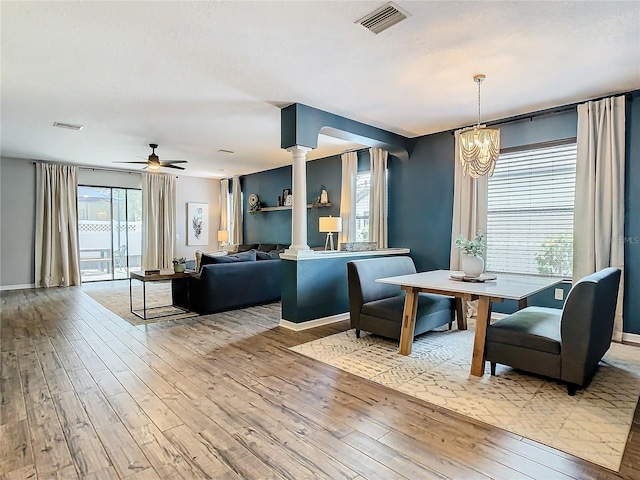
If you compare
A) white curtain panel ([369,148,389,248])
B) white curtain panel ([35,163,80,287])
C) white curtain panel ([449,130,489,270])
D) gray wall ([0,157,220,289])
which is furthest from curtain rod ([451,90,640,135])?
gray wall ([0,157,220,289])

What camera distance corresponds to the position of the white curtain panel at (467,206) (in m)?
4.85

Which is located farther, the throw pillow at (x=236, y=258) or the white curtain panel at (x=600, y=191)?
the throw pillow at (x=236, y=258)

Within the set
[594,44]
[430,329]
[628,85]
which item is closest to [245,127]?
[430,329]

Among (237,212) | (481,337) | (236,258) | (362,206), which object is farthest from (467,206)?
(237,212)

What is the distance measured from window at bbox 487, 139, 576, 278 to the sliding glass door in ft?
25.9

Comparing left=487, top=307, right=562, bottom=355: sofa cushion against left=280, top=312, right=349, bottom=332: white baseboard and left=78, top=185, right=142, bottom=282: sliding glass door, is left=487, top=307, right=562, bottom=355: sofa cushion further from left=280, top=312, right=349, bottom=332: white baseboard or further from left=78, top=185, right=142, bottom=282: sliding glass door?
left=78, top=185, right=142, bottom=282: sliding glass door

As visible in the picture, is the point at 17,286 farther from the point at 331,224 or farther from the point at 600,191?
the point at 600,191

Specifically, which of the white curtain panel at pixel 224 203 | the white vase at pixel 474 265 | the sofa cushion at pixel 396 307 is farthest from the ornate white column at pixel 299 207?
the white curtain panel at pixel 224 203

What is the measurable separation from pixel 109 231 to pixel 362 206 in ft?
20.0

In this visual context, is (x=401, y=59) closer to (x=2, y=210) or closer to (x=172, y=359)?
(x=172, y=359)

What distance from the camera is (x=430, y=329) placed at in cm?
394

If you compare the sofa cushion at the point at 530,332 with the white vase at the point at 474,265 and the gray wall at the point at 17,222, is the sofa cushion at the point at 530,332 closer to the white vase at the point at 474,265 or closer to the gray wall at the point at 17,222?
the white vase at the point at 474,265

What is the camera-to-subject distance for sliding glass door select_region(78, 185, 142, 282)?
27.1 feet

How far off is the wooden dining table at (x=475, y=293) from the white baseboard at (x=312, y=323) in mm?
Result: 1302
